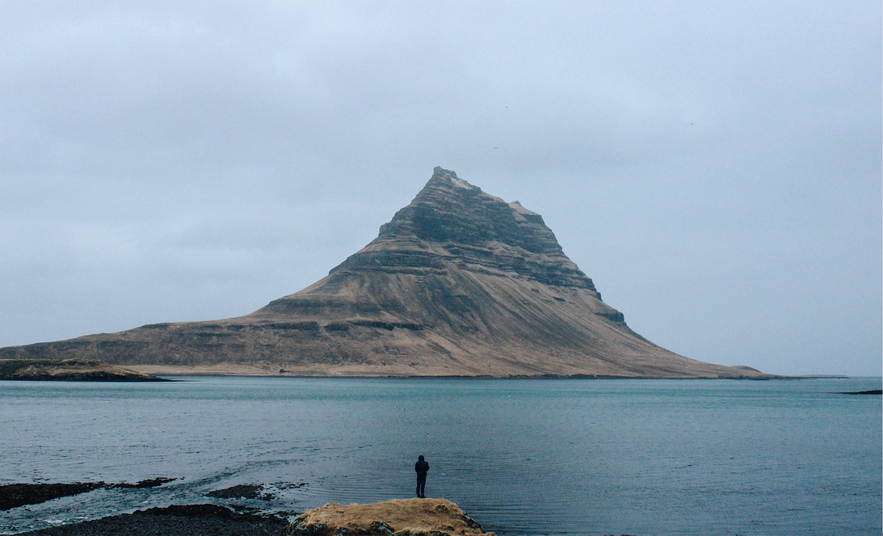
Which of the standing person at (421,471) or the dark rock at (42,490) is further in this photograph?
the dark rock at (42,490)

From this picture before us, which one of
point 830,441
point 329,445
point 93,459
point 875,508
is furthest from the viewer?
point 830,441

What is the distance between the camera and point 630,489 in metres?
44.1

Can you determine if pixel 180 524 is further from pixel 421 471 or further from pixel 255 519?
pixel 421 471

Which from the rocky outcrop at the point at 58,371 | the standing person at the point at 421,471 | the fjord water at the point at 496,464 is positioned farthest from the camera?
the rocky outcrop at the point at 58,371

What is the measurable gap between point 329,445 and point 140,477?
20715mm

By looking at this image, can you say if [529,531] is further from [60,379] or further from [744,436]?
[60,379]

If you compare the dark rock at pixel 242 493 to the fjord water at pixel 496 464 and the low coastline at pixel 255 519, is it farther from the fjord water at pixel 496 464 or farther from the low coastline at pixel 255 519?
the fjord water at pixel 496 464

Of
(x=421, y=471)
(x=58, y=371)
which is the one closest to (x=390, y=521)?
(x=421, y=471)

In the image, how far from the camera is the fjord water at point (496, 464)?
120 ft

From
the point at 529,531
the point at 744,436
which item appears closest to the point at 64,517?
the point at 529,531

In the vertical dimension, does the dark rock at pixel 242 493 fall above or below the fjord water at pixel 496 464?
above

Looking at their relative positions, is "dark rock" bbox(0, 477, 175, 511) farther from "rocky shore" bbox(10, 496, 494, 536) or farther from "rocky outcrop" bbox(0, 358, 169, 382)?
"rocky outcrop" bbox(0, 358, 169, 382)

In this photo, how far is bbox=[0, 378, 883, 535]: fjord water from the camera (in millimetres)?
36719

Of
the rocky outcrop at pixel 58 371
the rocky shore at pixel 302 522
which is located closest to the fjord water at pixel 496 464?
the rocky shore at pixel 302 522
